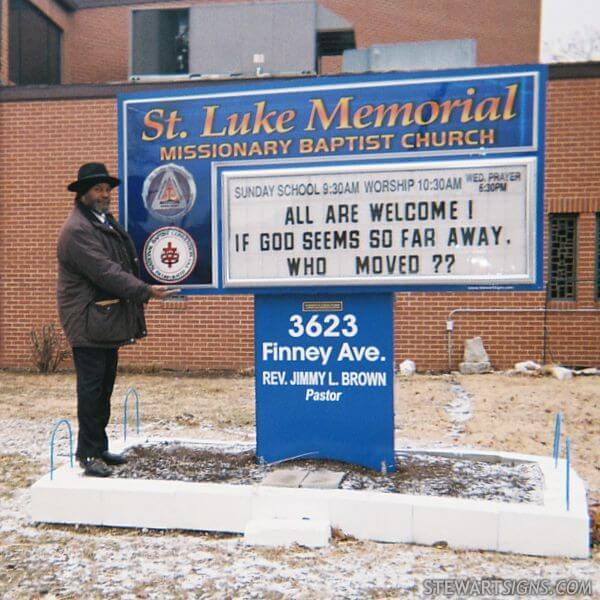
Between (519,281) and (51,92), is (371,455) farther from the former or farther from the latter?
(51,92)

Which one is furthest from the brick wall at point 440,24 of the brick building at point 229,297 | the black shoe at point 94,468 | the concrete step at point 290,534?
the concrete step at point 290,534

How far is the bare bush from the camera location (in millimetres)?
12016

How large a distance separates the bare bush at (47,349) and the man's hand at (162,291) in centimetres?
739

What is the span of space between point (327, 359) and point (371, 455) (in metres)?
0.69

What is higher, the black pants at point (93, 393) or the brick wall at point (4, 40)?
Result: the brick wall at point (4, 40)

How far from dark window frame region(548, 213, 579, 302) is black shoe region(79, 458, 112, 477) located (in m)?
8.27

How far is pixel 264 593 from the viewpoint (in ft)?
11.7

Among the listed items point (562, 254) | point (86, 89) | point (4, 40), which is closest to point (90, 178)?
point (86, 89)

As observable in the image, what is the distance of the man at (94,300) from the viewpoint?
4750mm

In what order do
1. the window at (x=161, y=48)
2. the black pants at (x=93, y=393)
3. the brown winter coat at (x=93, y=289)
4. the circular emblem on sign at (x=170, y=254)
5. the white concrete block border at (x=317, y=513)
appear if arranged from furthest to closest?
the window at (x=161, y=48) < the circular emblem on sign at (x=170, y=254) < the black pants at (x=93, y=393) < the brown winter coat at (x=93, y=289) < the white concrete block border at (x=317, y=513)

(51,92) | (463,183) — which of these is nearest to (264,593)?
(463,183)

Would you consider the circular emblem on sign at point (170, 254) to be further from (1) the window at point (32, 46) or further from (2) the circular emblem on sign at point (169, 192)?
(1) the window at point (32, 46)

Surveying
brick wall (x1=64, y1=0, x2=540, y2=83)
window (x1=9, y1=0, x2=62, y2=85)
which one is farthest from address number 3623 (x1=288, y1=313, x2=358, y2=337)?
brick wall (x1=64, y1=0, x2=540, y2=83)

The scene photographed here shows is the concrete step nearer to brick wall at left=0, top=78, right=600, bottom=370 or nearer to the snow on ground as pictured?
the snow on ground
